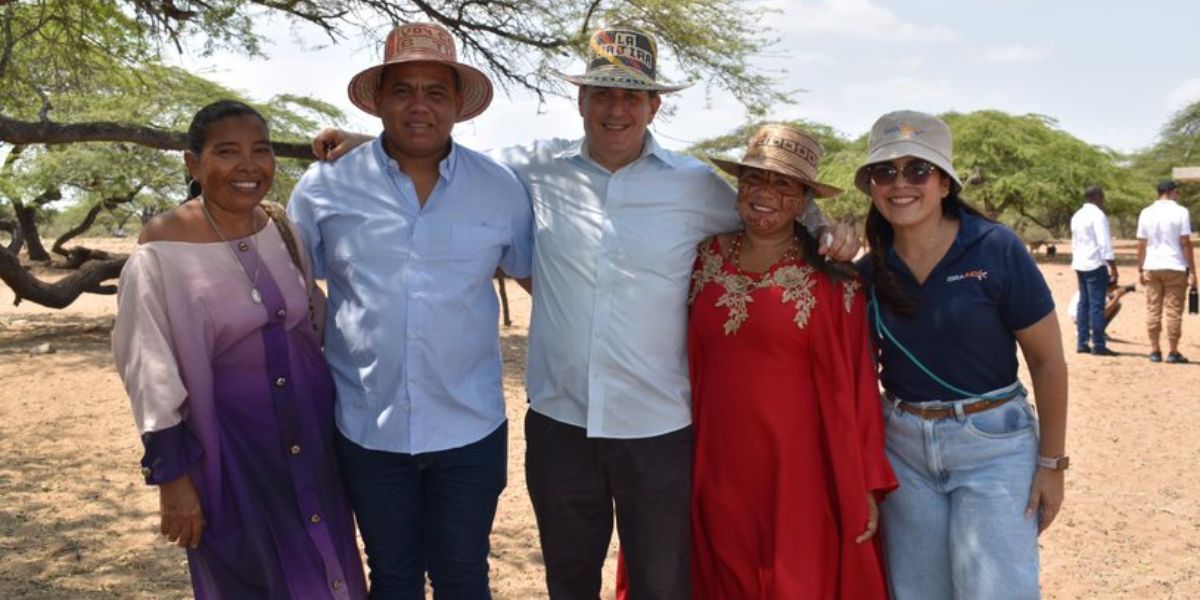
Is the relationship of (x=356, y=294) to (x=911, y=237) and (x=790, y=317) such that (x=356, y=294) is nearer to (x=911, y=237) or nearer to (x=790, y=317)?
(x=790, y=317)

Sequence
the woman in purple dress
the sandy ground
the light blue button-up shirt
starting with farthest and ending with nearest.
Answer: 1. the sandy ground
2. the light blue button-up shirt
3. the woman in purple dress

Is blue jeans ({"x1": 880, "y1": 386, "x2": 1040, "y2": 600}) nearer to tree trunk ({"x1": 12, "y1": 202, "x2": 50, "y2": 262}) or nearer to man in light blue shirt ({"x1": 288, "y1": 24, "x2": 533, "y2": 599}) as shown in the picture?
man in light blue shirt ({"x1": 288, "y1": 24, "x2": 533, "y2": 599})

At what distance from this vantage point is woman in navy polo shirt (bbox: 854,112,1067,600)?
2.54 meters

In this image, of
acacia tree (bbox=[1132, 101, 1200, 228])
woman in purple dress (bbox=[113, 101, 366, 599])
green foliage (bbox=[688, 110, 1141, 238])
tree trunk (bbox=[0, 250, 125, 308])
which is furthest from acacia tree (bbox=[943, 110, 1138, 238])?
woman in purple dress (bbox=[113, 101, 366, 599])

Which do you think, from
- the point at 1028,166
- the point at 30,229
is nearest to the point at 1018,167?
the point at 1028,166

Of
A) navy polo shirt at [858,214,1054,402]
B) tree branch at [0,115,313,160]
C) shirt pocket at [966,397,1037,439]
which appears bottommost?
shirt pocket at [966,397,1037,439]

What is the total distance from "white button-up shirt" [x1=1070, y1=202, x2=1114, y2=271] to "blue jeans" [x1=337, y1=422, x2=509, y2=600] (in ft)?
28.6

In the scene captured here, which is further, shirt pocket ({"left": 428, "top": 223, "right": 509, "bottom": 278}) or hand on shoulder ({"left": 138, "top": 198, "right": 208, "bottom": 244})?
shirt pocket ({"left": 428, "top": 223, "right": 509, "bottom": 278})

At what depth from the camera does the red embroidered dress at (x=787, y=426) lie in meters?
2.72

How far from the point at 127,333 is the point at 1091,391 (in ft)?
26.2

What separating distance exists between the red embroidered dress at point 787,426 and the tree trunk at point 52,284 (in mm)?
4857

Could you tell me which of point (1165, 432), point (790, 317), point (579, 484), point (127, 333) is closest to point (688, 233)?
point (790, 317)

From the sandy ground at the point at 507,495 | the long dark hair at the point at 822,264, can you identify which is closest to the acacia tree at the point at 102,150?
the sandy ground at the point at 507,495

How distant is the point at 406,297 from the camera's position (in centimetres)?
266
